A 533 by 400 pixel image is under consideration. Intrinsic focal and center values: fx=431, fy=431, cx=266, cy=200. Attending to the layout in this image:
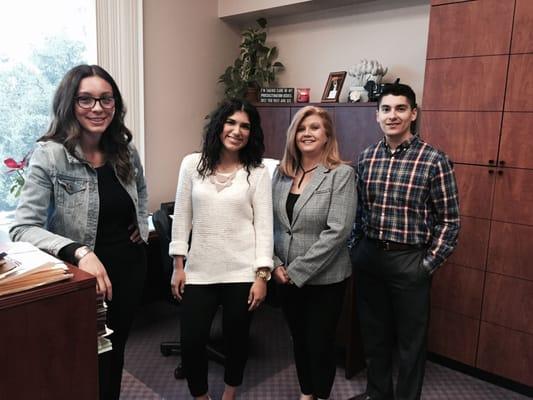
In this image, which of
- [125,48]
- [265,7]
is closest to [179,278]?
[125,48]

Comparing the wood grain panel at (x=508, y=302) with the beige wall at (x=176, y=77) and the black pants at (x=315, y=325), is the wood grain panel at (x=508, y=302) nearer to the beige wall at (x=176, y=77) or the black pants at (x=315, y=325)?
the black pants at (x=315, y=325)

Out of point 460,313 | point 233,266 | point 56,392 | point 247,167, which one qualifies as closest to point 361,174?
point 247,167

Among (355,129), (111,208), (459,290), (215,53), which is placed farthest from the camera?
(215,53)

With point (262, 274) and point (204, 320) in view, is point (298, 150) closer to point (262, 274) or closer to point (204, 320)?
point (262, 274)

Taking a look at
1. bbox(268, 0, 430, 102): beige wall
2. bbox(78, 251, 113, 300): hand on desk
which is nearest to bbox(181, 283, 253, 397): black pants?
bbox(78, 251, 113, 300): hand on desk

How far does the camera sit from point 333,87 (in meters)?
3.19

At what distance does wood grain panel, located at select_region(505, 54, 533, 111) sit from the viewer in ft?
6.97

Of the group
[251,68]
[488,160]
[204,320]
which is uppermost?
[251,68]

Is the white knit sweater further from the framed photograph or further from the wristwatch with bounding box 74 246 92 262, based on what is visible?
the framed photograph

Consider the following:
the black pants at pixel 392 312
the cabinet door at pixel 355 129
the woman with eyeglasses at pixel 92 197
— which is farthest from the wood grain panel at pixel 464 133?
the woman with eyeglasses at pixel 92 197

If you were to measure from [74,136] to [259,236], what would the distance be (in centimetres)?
77

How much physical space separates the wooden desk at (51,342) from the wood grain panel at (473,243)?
6.84 ft

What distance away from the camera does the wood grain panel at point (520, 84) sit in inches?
83.7

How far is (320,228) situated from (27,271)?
1148mm
